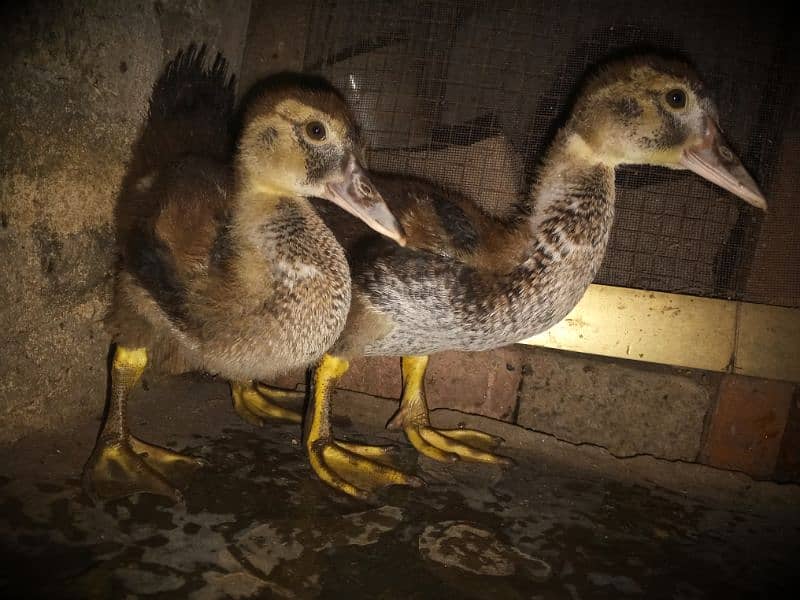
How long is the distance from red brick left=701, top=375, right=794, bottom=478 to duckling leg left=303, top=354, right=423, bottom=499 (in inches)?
64.5

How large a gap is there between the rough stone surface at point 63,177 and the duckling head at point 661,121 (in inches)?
75.3

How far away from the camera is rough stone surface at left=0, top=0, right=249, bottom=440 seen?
Answer: 2350mm

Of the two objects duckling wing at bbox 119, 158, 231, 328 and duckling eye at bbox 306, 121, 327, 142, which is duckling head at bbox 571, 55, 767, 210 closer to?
duckling eye at bbox 306, 121, 327, 142

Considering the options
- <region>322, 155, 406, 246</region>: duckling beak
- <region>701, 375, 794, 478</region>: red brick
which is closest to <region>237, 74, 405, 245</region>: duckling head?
<region>322, 155, 406, 246</region>: duckling beak

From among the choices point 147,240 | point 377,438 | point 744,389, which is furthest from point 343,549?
point 744,389

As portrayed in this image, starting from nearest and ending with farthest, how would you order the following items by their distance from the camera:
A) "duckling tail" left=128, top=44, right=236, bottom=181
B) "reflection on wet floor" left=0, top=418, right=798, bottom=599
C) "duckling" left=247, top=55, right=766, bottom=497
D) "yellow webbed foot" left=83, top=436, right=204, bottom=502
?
"reflection on wet floor" left=0, top=418, right=798, bottom=599
"yellow webbed foot" left=83, top=436, right=204, bottom=502
"duckling" left=247, top=55, right=766, bottom=497
"duckling tail" left=128, top=44, right=236, bottom=181

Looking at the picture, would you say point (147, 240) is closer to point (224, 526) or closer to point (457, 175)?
point (224, 526)

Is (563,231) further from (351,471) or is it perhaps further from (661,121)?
(351,471)

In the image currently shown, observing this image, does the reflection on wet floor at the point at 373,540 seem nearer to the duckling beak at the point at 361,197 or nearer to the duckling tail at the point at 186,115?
the duckling beak at the point at 361,197

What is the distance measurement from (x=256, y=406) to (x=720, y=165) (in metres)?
2.32

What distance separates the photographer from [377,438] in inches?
125

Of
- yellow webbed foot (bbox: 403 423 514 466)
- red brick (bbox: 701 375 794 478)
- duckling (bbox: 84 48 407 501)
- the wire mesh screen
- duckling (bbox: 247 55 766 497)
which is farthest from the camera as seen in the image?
red brick (bbox: 701 375 794 478)

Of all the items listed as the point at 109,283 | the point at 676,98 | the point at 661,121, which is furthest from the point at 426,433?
the point at 676,98

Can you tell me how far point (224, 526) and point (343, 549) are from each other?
0.42 metres
